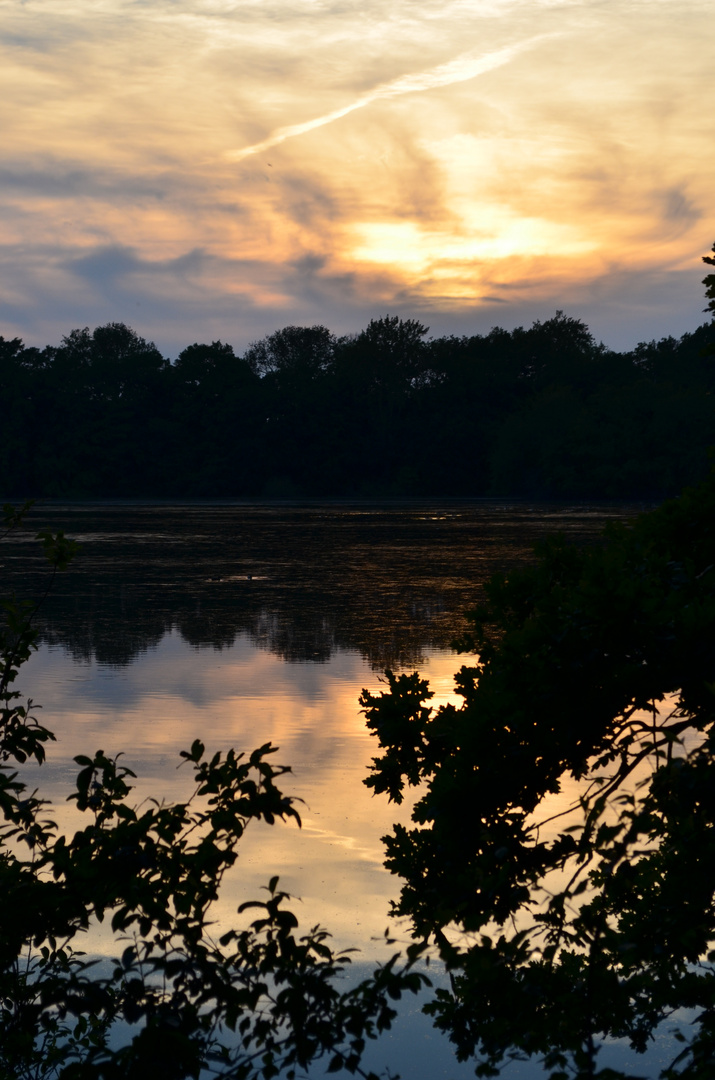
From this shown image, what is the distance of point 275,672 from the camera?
46.3 feet

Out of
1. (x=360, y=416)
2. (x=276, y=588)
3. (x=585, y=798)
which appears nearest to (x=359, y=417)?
(x=360, y=416)

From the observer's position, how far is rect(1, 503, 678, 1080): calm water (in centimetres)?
673

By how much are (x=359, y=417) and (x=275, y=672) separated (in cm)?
11087

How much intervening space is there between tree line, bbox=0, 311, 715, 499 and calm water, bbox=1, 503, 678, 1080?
7511 centimetres

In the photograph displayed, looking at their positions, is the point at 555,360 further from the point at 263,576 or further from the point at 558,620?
the point at 558,620

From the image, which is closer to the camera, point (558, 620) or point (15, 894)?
point (15, 894)

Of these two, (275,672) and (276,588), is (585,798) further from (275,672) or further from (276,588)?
(276,588)

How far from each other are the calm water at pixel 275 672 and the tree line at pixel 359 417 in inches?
2957

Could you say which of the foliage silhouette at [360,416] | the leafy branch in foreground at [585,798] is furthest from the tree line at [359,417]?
the leafy branch in foreground at [585,798]

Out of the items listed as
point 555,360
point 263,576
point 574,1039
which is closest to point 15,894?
point 574,1039

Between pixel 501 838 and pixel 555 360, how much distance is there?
12571cm

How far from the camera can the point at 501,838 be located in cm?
417

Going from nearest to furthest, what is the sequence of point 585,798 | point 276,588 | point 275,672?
point 585,798, point 275,672, point 276,588

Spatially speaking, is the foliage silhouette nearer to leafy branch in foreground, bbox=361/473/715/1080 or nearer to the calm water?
the calm water
